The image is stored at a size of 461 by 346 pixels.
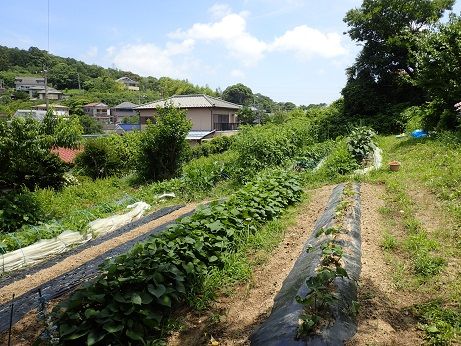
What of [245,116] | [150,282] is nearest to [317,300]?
[150,282]

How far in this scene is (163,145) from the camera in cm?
1566

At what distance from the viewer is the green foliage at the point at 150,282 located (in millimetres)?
2973

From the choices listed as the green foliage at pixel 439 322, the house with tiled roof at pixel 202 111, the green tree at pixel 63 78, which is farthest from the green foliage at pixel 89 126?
the green tree at pixel 63 78

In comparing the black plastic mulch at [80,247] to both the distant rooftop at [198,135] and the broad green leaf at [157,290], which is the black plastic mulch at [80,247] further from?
the distant rooftop at [198,135]

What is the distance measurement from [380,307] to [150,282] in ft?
7.22

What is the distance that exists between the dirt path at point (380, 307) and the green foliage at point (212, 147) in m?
19.3

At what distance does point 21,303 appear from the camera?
4.74 m

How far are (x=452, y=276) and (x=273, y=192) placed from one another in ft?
12.5

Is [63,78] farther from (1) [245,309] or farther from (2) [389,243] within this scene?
(1) [245,309]

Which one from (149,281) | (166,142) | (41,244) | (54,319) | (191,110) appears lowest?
(41,244)

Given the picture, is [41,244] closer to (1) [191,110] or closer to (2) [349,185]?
(2) [349,185]

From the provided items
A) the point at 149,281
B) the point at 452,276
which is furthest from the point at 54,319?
the point at 452,276

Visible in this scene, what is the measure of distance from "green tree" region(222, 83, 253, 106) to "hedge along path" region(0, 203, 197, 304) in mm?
66313

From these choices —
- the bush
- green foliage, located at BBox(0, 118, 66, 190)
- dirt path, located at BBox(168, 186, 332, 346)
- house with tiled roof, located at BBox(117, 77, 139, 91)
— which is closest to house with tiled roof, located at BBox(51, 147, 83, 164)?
the bush
